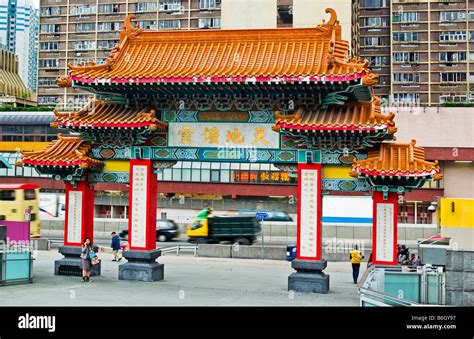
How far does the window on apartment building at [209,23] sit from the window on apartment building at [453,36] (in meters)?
30.9

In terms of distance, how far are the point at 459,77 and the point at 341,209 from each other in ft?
145

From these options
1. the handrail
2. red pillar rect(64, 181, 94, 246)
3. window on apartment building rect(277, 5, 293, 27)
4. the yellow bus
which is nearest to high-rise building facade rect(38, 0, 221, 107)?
window on apartment building rect(277, 5, 293, 27)

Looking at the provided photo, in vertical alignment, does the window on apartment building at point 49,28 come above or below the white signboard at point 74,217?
above

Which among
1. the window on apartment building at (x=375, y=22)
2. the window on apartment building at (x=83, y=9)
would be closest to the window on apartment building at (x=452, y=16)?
the window on apartment building at (x=375, y=22)

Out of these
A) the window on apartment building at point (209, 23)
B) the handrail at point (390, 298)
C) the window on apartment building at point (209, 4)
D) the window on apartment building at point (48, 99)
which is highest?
the window on apartment building at point (209, 4)

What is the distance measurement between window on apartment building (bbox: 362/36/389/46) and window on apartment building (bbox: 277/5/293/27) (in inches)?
756

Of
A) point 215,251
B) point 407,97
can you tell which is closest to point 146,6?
point 407,97

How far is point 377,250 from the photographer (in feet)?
74.2

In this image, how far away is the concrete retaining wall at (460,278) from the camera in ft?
53.6

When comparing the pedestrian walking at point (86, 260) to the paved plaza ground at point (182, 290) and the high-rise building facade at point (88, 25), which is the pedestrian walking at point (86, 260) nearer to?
the paved plaza ground at point (182, 290)

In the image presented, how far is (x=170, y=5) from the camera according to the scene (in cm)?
9000

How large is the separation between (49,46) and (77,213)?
77952 mm

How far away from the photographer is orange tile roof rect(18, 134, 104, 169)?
2458cm

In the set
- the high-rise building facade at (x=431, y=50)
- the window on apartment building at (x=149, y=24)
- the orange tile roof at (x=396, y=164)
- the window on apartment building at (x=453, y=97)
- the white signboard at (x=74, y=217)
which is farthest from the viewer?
the window on apartment building at (x=149, y=24)
